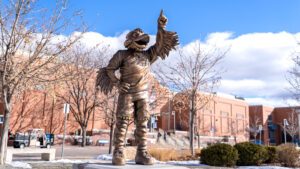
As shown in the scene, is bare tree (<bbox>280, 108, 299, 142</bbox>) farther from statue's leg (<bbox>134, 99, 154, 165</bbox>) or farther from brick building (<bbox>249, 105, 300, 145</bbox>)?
statue's leg (<bbox>134, 99, 154, 165</bbox>)

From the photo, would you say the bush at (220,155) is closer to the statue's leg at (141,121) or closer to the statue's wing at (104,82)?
the statue's leg at (141,121)

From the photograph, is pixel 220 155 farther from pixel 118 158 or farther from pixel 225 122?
pixel 225 122

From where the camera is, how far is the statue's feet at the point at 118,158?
5.39 metres

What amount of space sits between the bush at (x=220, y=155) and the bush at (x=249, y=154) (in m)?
0.84

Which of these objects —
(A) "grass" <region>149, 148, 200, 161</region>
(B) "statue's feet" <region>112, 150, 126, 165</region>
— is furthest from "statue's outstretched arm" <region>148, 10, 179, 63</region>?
(A) "grass" <region>149, 148, 200, 161</region>

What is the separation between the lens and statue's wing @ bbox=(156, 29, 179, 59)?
20.4 feet

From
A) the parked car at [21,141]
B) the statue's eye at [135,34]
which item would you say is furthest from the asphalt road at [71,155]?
the statue's eye at [135,34]

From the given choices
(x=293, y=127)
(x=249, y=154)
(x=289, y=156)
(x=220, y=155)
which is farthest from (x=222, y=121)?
(x=220, y=155)

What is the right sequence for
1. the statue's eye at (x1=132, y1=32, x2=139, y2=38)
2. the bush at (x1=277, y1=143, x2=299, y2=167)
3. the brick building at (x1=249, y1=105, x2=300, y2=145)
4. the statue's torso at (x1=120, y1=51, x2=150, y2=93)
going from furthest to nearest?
the brick building at (x1=249, y1=105, x2=300, y2=145) → the bush at (x1=277, y1=143, x2=299, y2=167) → the statue's eye at (x1=132, y1=32, x2=139, y2=38) → the statue's torso at (x1=120, y1=51, x2=150, y2=93)

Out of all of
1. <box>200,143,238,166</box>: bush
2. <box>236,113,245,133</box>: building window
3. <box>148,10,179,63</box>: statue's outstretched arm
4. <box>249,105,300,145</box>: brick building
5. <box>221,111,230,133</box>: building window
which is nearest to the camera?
<box>148,10,179,63</box>: statue's outstretched arm

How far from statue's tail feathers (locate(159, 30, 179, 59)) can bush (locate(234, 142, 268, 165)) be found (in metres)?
9.34

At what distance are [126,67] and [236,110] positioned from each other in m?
69.7

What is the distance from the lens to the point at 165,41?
625 centimetres

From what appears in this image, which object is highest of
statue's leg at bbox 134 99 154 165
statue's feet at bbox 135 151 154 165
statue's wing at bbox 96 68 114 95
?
statue's wing at bbox 96 68 114 95
